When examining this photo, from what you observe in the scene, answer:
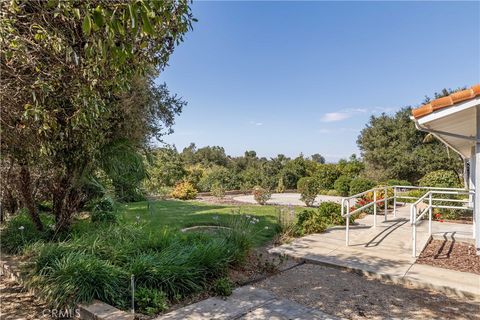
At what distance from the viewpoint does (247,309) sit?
3438 mm

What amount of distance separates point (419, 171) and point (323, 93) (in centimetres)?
1046

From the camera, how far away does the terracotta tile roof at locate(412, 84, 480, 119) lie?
4.52 meters

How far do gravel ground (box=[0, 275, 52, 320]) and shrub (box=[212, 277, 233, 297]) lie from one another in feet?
6.20

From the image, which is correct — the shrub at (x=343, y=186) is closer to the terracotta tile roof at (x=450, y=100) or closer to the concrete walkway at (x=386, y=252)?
the concrete walkway at (x=386, y=252)

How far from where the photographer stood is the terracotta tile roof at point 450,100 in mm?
4516

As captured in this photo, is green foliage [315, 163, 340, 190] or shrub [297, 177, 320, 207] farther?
green foliage [315, 163, 340, 190]

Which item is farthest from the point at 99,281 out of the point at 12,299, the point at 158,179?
the point at 158,179

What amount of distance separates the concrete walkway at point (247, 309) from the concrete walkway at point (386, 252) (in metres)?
1.74

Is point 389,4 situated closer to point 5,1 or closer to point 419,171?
point 5,1

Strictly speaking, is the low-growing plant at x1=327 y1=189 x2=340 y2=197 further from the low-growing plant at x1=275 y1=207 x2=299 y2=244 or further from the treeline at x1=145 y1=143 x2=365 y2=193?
the low-growing plant at x1=275 y1=207 x2=299 y2=244

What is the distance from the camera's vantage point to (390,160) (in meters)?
23.2

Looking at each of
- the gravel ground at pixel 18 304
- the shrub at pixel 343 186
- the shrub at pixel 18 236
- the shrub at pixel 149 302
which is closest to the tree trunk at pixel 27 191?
the shrub at pixel 18 236

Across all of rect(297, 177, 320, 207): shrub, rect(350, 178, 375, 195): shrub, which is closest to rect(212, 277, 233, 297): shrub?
rect(297, 177, 320, 207): shrub

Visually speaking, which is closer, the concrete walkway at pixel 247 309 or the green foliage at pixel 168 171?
the concrete walkway at pixel 247 309
